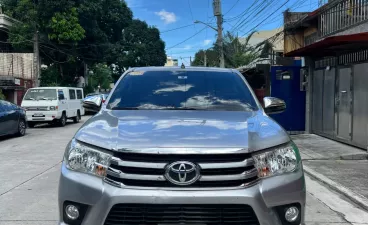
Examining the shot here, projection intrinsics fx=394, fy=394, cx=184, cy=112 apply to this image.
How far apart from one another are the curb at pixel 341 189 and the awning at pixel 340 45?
3247 mm

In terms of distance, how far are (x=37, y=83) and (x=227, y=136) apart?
25.4 m

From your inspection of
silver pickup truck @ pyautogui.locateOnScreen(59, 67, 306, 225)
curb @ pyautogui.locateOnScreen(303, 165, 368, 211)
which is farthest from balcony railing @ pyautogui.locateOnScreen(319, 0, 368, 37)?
silver pickup truck @ pyautogui.locateOnScreen(59, 67, 306, 225)

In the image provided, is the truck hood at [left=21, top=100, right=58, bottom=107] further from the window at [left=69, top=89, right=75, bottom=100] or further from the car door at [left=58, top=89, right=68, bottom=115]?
the window at [left=69, top=89, right=75, bottom=100]

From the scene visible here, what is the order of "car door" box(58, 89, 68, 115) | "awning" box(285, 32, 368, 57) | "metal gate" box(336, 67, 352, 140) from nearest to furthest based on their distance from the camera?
"awning" box(285, 32, 368, 57)
"metal gate" box(336, 67, 352, 140)
"car door" box(58, 89, 68, 115)

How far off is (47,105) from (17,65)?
1243 cm

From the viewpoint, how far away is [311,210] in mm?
5539

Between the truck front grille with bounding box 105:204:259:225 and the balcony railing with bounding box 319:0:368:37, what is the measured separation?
11.3 metres

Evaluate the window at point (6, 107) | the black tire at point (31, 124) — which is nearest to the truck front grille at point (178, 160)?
the window at point (6, 107)

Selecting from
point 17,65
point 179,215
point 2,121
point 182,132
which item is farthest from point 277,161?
point 17,65

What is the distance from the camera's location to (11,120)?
14375 mm

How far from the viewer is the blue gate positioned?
46.4 feet

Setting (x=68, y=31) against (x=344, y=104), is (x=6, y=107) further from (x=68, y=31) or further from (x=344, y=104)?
(x=68, y=31)

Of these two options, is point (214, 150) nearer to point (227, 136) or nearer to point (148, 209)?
point (227, 136)

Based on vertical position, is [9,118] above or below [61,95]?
below
